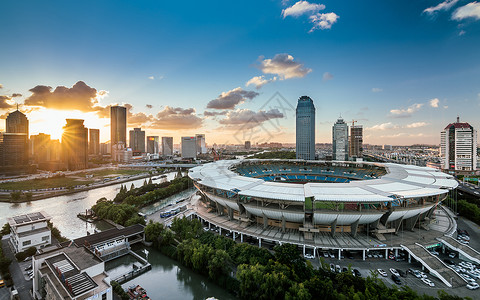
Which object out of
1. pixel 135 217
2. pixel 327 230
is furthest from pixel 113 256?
pixel 327 230

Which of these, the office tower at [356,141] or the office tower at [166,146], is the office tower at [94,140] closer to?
the office tower at [166,146]

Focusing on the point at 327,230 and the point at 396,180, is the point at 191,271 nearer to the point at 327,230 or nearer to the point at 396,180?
the point at 327,230

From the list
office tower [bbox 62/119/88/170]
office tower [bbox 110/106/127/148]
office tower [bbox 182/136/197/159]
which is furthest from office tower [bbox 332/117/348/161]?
office tower [bbox 110/106/127/148]

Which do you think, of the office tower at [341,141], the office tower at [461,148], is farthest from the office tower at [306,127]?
the office tower at [461,148]

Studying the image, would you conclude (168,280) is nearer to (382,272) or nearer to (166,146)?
(382,272)

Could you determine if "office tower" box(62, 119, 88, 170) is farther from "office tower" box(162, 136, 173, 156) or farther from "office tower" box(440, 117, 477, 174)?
"office tower" box(440, 117, 477, 174)

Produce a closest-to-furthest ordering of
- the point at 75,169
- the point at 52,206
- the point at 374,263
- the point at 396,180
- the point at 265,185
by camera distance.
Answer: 1. the point at 374,263
2. the point at 265,185
3. the point at 396,180
4. the point at 52,206
5. the point at 75,169
